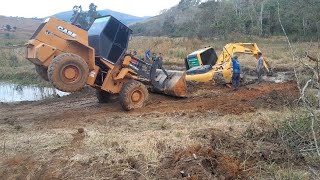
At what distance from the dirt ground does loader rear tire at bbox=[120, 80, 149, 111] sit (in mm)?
258

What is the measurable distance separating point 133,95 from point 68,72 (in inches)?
86.1

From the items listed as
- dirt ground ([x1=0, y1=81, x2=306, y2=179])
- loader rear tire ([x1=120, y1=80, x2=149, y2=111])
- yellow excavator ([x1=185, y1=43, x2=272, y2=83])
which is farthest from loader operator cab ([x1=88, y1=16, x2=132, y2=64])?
yellow excavator ([x1=185, y1=43, x2=272, y2=83])

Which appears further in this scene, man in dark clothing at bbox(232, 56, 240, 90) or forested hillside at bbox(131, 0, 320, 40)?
forested hillside at bbox(131, 0, 320, 40)

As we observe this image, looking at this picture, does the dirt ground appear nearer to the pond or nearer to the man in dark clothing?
the man in dark clothing

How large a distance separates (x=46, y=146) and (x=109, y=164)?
157cm

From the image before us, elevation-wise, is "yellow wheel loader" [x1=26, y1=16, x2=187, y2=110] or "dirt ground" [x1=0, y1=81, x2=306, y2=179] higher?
"yellow wheel loader" [x1=26, y1=16, x2=187, y2=110]

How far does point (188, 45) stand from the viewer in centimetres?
3108

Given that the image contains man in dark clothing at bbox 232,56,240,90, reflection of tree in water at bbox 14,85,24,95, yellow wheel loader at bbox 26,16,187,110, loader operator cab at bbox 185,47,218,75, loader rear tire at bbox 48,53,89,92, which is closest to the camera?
loader rear tire at bbox 48,53,89,92

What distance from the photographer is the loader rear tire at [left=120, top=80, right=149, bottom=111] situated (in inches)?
438

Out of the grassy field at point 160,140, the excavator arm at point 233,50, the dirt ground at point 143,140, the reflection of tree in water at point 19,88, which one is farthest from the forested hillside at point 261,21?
the grassy field at point 160,140

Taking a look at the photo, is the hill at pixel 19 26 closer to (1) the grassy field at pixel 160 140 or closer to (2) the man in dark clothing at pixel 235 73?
(2) the man in dark clothing at pixel 235 73

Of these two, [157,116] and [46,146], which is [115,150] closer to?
[46,146]

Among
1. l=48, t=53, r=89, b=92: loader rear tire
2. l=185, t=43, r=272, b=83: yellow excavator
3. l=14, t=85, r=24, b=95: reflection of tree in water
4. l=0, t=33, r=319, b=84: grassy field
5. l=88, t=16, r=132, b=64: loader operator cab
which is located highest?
l=88, t=16, r=132, b=64: loader operator cab

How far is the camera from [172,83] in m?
12.4
